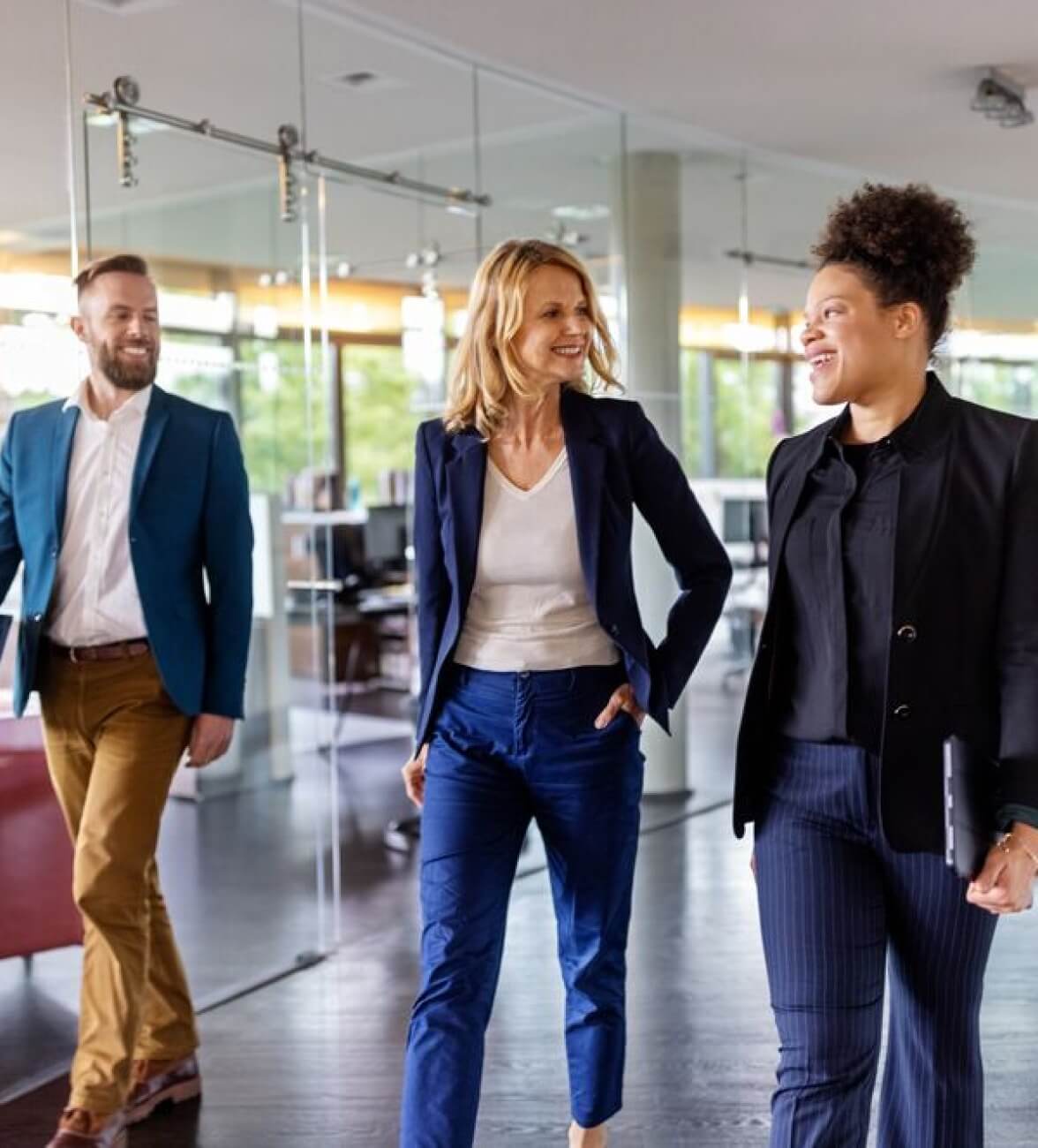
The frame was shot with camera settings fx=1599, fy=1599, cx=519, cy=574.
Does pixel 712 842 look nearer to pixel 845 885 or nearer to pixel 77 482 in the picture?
pixel 77 482

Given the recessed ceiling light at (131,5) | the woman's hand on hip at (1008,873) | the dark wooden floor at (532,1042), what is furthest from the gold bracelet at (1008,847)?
the recessed ceiling light at (131,5)

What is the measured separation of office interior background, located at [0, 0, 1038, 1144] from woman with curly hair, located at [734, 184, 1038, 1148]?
97cm

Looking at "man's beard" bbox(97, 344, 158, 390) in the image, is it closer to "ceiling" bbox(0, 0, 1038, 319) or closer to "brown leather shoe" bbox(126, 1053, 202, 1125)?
"ceiling" bbox(0, 0, 1038, 319)

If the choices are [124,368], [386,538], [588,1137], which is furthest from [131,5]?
[386,538]

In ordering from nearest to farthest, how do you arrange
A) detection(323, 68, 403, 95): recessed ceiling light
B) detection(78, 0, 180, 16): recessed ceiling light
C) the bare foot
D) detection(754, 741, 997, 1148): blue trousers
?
detection(754, 741, 997, 1148): blue trousers < the bare foot < detection(78, 0, 180, 16): recessed ceiling light < detection(323, 68, 403, 95): recessed ceiling light

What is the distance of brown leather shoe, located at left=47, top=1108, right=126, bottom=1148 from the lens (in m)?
3.16

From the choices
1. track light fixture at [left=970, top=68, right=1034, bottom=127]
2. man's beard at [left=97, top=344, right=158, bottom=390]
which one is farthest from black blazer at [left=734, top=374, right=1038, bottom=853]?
track light fixture at [left=970, top=68, right=1034, bottom=127]

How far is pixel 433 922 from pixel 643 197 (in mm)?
4877

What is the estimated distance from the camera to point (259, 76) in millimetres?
5219

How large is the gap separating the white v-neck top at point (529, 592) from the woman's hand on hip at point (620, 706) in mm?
65

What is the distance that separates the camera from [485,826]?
8.76ft

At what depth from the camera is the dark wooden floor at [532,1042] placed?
134 inches

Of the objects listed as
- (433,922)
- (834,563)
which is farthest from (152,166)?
(834,563)

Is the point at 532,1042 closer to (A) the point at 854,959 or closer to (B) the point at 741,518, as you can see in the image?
(A) the point at 854,959
